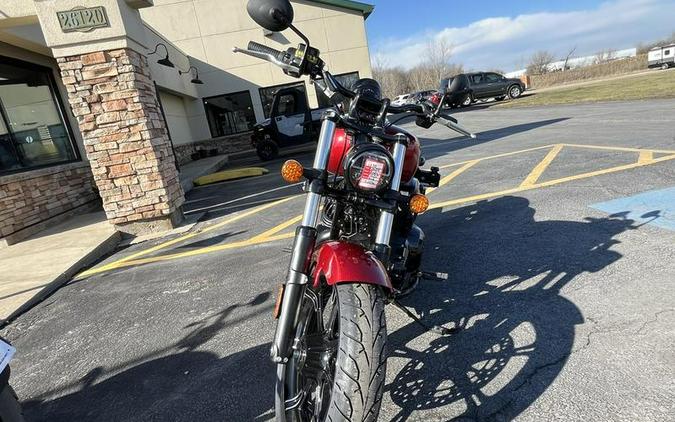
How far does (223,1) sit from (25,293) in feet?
61.7

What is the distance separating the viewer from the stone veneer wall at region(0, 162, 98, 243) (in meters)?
6.60

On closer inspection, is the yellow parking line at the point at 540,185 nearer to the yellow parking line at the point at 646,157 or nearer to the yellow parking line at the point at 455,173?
the yellow parking line at the point at 646,157

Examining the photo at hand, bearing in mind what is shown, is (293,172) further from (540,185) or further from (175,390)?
(540,185)

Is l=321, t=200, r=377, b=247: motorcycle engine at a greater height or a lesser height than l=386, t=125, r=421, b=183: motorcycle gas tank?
lesser

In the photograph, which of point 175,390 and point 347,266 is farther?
point 175,390

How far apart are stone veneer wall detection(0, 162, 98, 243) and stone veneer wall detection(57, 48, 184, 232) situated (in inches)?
72.1

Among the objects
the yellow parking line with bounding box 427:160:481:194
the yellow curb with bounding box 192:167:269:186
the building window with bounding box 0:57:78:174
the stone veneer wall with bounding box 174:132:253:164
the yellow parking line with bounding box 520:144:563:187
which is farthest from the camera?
the stone veneer wall with bounding box 174:132:253:164

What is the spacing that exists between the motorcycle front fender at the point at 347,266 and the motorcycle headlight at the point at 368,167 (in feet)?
1.03

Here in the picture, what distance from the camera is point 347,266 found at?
5.72 feet

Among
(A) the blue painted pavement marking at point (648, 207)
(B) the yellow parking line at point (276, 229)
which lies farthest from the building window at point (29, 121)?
(A) the blue painted pavement marking at point (648, 207)

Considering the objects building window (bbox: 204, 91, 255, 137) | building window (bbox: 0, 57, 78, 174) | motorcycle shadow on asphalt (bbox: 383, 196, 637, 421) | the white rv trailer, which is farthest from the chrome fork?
the white rv trailer

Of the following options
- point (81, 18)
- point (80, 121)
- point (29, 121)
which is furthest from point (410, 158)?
point (29, 121)

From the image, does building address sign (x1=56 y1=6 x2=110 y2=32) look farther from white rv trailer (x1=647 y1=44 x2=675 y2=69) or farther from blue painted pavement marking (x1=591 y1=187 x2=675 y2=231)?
white rv trailer (x1=647 y1=44 x2=675 y2=69)

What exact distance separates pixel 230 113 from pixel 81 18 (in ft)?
50.2
